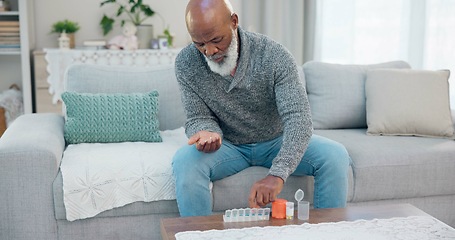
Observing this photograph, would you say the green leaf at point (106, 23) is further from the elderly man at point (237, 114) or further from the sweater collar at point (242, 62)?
the sweater collar at point (242, 62)

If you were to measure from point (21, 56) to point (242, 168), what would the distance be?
2619 millimetres

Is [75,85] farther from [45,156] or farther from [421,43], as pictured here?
[421,43]

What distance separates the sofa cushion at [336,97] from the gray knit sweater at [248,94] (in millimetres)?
719

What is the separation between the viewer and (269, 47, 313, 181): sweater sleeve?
175cm

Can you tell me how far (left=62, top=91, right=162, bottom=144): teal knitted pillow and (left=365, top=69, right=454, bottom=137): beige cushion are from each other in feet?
3.41

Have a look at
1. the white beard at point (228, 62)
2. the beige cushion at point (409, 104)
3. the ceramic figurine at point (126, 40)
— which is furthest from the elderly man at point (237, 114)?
the ceramic figurine at point (126, 40)

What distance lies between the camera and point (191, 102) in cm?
206

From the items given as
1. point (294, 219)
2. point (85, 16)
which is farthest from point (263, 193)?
point (85, 16)

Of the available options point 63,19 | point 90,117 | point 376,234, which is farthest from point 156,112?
point 63,19

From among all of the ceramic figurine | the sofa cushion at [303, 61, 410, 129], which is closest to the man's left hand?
the sofa cushion at [303, 61, 410, 129]

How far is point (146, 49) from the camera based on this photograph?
435cm

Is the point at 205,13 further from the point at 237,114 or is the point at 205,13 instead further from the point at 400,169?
the point at 400,169

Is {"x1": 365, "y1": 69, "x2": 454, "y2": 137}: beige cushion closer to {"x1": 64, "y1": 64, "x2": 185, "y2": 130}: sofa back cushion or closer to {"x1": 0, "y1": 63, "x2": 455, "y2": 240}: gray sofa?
{"x1": 0, "y1": 63, "x2": 455, "y2": 240}: gray sofa

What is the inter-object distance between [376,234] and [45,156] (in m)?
1.19
